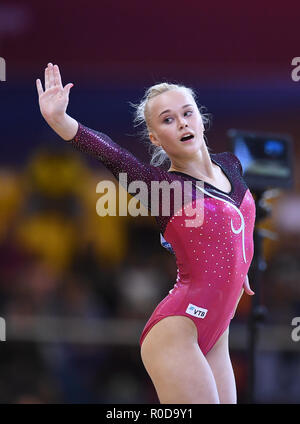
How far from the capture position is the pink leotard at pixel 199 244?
1900 mm

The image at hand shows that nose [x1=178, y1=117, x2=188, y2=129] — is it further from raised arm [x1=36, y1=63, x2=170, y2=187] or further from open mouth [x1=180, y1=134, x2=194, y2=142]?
raised arm [x1=36, y1=63, x2=170, y2=187]

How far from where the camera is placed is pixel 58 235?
5.07 m

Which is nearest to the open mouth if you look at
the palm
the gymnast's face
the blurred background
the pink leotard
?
the gymnast's face

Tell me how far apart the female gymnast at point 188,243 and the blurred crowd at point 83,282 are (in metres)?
2.03

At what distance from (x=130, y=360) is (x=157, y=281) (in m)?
0.60

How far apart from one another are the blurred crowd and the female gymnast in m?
2.03

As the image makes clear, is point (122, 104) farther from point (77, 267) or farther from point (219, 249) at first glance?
point (219, 249)

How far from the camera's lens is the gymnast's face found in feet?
6.53

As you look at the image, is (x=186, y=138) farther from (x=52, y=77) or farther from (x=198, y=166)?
(x=52, y=77)

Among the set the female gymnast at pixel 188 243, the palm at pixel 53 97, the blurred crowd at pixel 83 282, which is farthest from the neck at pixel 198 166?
the blurred crowd at pixel 83 282

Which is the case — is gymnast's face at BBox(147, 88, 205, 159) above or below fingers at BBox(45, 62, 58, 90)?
below

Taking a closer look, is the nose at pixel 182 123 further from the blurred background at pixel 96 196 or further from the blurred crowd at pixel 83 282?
the blurred crowd at pixel 83 282

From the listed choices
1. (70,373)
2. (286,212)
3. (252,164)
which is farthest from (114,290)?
(252,164)
